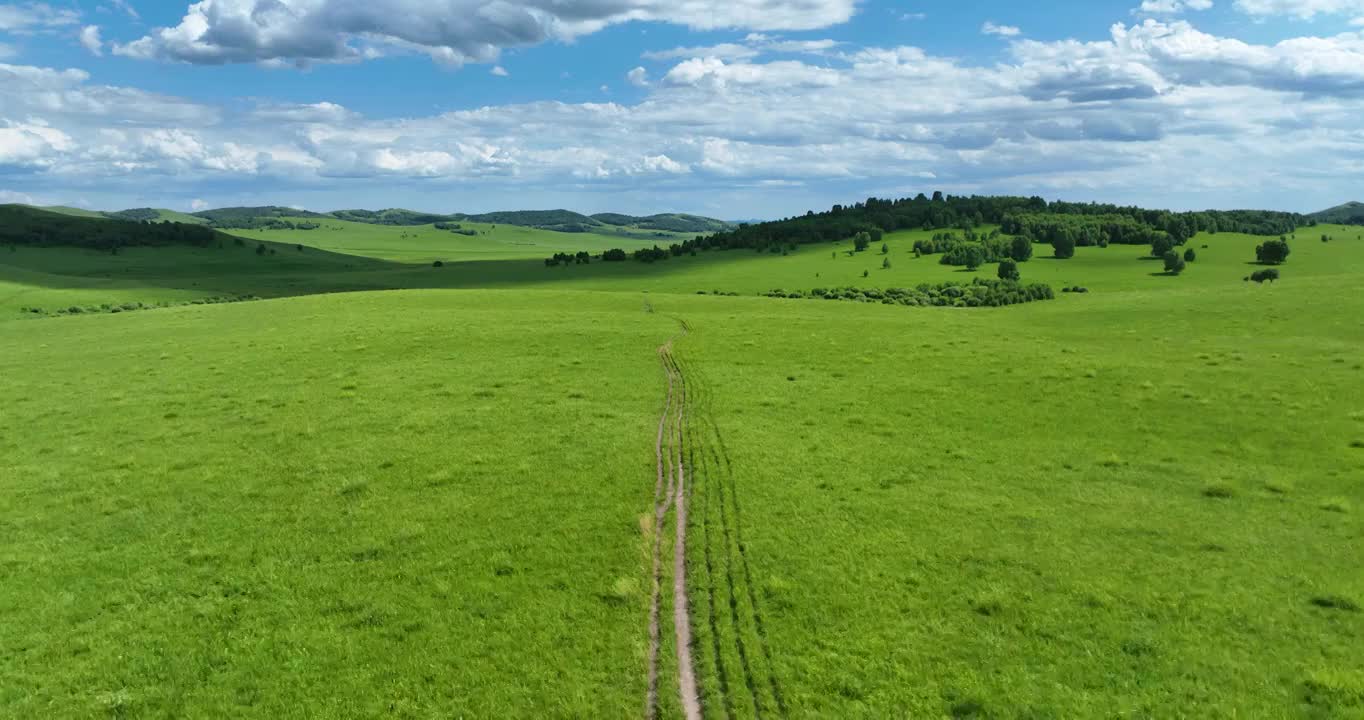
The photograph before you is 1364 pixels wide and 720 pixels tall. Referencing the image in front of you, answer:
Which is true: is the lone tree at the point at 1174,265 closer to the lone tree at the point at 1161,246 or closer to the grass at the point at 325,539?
the lone tree at the point at 1161,246

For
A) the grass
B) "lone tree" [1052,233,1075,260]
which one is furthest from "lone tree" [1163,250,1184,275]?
the grass

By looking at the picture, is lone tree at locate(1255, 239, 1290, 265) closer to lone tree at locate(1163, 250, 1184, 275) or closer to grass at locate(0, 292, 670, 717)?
lone tree at locate(1163, 250, 1184, 275)

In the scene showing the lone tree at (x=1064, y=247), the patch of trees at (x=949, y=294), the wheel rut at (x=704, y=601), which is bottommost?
the wheel rut at (x=704, y=601)

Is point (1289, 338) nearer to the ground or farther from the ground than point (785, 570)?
farther from the ground

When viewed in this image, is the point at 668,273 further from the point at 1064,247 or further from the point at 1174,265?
the point at 1174,265

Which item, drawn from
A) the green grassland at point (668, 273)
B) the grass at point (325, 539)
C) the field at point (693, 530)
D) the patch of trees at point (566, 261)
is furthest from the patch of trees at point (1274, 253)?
the grass at point (325, 539)

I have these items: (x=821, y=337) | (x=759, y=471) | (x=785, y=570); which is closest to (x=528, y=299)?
(x=821, y=337)

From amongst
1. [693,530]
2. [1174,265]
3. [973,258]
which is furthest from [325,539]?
[1174,265]

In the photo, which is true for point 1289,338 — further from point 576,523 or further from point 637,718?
point 637,718
